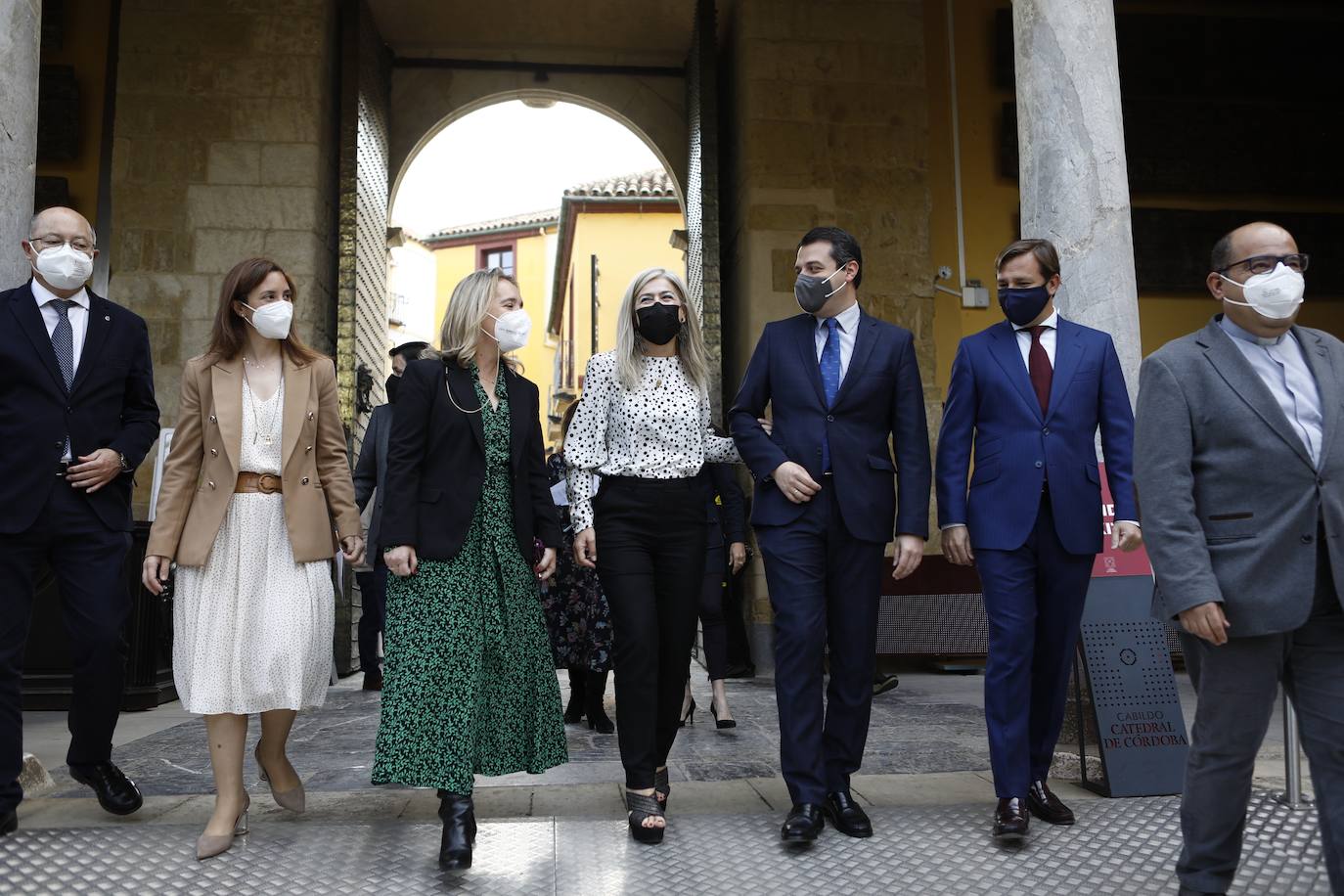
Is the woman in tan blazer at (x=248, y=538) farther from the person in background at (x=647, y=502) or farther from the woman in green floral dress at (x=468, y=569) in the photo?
the person in background at (x=647, y=502)

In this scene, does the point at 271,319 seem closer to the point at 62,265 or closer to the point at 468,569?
the point at 62,265

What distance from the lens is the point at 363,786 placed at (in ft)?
14.4

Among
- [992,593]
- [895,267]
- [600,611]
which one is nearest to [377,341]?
[895,267]

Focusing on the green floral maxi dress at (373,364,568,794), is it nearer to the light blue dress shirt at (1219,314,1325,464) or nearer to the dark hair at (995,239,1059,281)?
the dark hair at (995,239,1059,281)

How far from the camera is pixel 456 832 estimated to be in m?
3.21

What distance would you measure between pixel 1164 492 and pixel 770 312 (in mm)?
5840

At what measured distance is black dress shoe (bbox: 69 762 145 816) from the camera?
3.68m

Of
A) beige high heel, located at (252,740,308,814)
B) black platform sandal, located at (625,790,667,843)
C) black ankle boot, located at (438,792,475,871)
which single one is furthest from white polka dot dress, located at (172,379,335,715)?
black platform sandal, located at (625,790,667,843)

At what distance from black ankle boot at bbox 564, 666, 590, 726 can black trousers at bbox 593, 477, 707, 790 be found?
236cm

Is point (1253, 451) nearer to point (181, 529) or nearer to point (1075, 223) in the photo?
point (1075, 223)

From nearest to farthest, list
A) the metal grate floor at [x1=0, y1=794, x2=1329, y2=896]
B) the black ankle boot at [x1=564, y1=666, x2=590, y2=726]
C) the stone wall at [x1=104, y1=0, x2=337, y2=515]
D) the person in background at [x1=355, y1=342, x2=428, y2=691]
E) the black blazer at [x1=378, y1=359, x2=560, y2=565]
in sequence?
the metal grate floor at [x1=0, y1=794, x2=1329, y2=896] < the black blazer at [x1=378, y1=359, x2=560, y2=565] < the black ankle boot at [x1=564, y1=666, x2=590, y2=726] < the person in background at [x1=355, y1=342, x2=428, y2=691] < the stone wall at [x1=104, y1=0, x2=337, y2=515]

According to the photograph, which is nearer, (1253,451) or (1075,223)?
(1253,451)

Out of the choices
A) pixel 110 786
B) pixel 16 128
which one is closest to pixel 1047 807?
pixel 110 786

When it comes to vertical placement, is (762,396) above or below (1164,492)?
above
